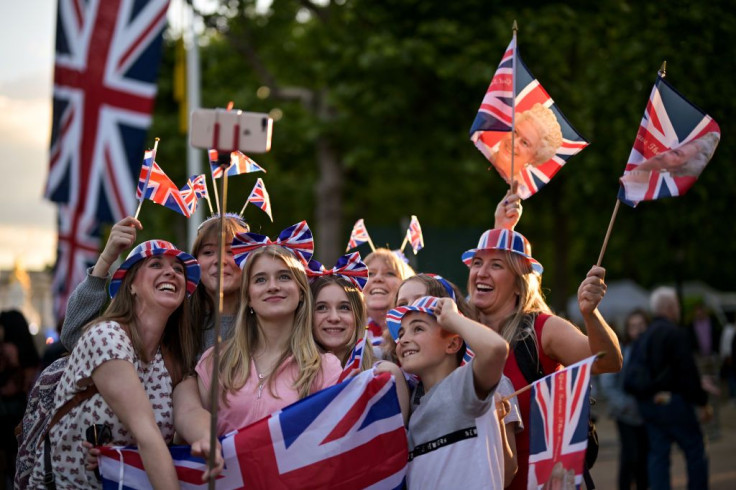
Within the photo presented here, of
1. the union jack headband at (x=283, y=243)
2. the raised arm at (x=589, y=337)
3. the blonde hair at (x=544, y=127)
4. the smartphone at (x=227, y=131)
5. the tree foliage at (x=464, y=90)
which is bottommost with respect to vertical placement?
the raised arm at (x=589, y=337)

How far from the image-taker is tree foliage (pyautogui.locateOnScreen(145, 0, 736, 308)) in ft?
41.2

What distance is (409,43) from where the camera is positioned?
17.0 m

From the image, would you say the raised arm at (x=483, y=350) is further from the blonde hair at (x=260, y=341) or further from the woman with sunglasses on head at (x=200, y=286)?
the woman with sunglasses on head at (x=200, y=286)

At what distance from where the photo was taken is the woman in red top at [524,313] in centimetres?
465

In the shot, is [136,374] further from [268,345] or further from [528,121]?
[528,121]

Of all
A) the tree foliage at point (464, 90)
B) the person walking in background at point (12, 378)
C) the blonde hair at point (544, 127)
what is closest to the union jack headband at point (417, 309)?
the blonde hair at point (544, 127)

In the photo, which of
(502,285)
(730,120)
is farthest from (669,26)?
(502,285)

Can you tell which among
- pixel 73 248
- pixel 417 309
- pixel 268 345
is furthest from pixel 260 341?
pixel 73 248

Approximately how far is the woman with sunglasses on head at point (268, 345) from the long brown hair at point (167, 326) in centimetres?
10

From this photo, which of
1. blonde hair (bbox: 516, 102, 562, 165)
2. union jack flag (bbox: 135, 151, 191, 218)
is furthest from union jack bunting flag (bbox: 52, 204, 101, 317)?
blonde hair (bbox: 516, 102, 562, 165)

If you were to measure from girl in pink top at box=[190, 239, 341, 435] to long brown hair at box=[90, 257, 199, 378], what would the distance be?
10cm

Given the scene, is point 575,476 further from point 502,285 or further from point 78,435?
point 78,435

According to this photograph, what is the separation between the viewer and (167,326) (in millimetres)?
4641

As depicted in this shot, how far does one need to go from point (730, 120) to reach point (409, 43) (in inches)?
307
